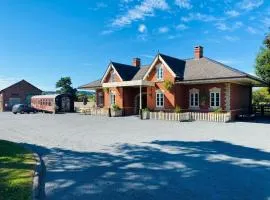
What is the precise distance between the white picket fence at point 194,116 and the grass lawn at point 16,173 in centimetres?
Result: 1602

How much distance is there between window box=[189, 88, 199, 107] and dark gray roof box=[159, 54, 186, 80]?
6.40ft

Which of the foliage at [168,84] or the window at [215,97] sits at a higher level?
the foliage at [168,84]

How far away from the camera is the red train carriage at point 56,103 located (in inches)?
1548

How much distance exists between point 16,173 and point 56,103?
110 feet

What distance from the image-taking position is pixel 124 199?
574 centimetres

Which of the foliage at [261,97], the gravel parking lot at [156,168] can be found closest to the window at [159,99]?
the gravel parking lot at [156,168]

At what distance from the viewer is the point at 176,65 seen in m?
28.9

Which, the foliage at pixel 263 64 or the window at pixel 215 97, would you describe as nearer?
the window at pixel 215 97

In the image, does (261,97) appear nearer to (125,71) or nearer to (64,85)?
(125,71)

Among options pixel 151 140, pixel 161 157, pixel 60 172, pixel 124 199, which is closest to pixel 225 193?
pixel 124 199

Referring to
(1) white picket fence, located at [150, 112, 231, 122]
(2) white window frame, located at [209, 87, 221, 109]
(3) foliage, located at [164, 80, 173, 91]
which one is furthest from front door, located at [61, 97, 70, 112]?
(2) white window frame, located at [209, 87, 221, 109]

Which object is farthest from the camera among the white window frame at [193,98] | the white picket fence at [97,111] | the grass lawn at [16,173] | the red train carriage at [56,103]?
the red train carriage at [56,103]

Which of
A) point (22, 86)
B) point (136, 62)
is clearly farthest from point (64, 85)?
point (136, 62)

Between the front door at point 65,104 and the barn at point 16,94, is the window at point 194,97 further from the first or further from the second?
the barn at point 16,94
